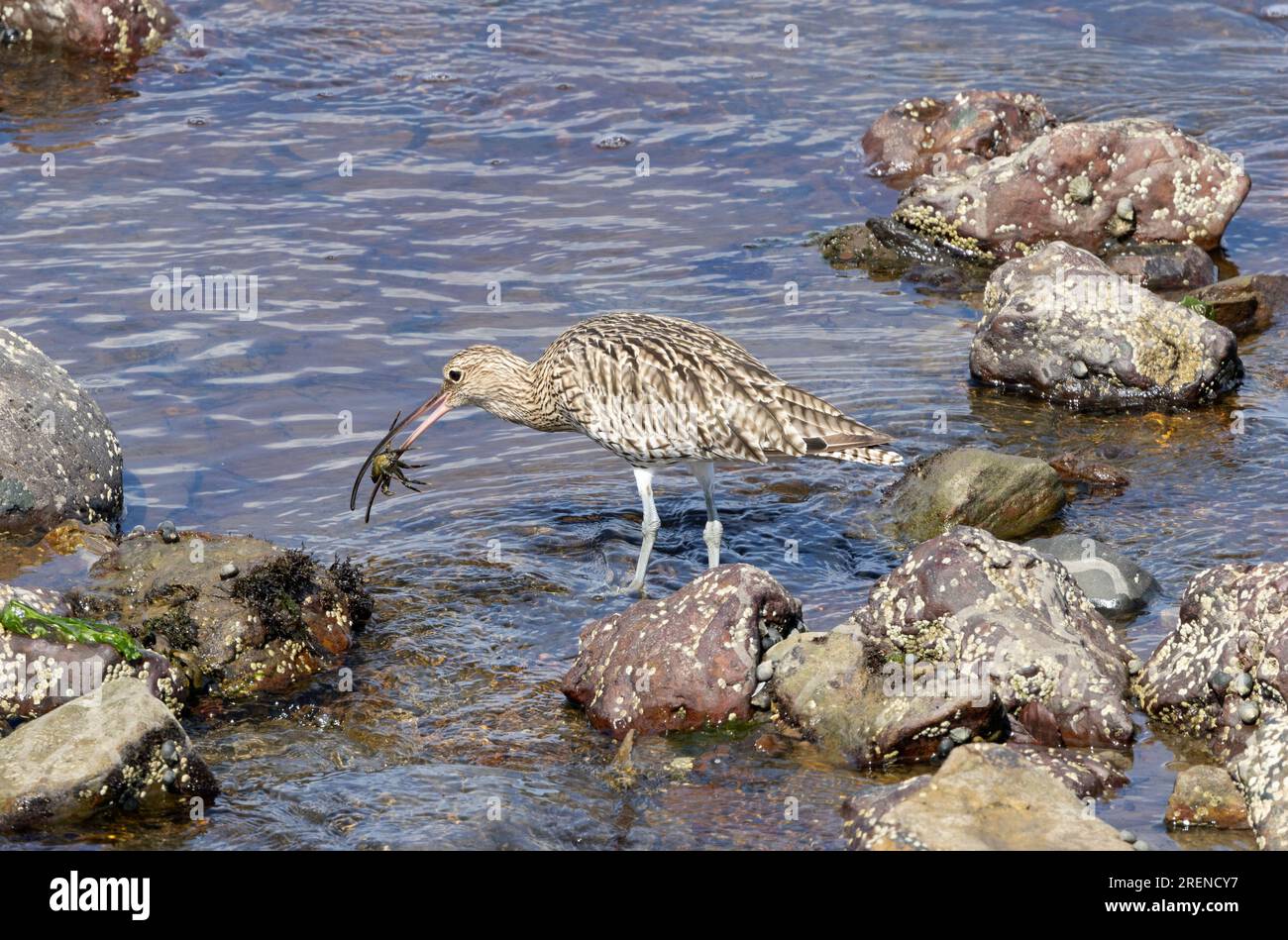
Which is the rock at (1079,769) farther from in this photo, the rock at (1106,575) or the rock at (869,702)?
the rock at (1106,575)

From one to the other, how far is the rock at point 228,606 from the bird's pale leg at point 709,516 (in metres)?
1.87

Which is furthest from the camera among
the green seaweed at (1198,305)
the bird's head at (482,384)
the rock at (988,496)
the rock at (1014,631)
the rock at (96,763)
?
the green seaweed at (1198,305)

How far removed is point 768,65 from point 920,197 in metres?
4.37

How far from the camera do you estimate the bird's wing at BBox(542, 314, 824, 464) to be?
8.64 metres

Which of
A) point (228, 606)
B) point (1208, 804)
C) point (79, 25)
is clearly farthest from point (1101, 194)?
point (79, 25)

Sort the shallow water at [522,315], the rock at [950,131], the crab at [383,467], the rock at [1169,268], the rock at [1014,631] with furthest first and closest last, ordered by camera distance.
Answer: the rock at [950,131], the rock at [1169,268], the crab at [383,467], the shallow water at [522,315], the rock at [1014,631]

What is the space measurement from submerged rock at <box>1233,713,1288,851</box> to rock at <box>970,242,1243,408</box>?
4.69 m

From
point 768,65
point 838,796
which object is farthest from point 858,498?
point 768,65

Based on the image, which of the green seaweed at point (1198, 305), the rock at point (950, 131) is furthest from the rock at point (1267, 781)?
the rock at point (950, 131)

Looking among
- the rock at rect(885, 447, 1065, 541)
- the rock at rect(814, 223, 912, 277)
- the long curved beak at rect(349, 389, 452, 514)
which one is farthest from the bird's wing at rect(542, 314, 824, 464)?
the rock at rect(814, 223, 912, 277)

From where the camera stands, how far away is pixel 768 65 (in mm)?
16812

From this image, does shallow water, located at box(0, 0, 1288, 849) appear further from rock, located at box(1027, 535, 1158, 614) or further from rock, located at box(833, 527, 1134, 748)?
rock, located at box(833, 527, 1134, 748)

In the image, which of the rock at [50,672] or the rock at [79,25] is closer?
the rock at [50,672]

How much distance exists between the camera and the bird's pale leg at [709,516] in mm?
8773
